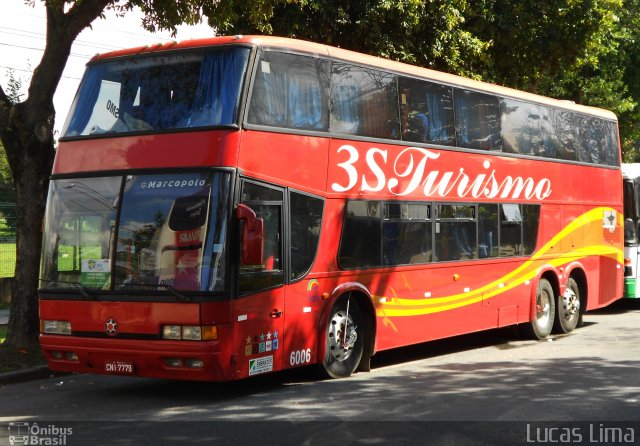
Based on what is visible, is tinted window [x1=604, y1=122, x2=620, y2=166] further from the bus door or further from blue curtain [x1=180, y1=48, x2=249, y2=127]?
blue curtain [x1=180, y1=48, x2=249, y2=127]

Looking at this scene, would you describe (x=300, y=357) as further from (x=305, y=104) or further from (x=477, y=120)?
(x=477, y=120)

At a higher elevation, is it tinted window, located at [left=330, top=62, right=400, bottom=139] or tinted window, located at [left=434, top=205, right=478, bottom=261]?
tinted window, located at [left=330, top=62, right=400, bottom=139]

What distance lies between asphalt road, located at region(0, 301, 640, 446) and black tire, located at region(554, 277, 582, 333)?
9.39 feet

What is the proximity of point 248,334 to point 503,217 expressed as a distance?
6.46 m

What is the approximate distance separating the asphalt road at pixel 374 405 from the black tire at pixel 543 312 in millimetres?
2111

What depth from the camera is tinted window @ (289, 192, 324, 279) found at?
10.6 meters

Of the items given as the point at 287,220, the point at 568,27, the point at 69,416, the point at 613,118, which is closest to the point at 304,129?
the point at 287,220

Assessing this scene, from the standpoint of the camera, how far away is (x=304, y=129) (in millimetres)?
10898

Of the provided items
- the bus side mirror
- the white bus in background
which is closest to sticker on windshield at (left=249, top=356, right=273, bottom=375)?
the bus side mirror

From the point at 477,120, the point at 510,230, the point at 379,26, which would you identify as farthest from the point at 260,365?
the point at 379,26

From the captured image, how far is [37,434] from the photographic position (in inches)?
328

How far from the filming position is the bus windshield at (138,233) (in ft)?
31.2

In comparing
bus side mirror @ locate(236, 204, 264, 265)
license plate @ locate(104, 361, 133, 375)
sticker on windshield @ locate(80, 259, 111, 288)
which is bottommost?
license plate @ locate(104, 361, 133, 375)

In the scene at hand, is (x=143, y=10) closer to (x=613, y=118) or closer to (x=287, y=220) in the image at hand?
(x=287, y=220)
